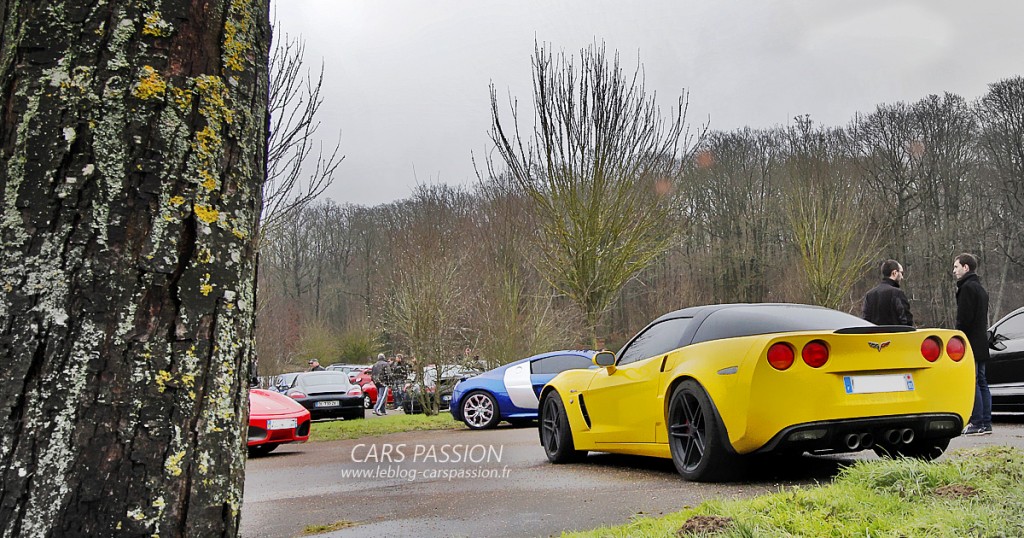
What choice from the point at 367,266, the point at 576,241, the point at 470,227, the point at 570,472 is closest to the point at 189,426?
the point at 570,472

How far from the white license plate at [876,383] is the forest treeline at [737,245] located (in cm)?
1453

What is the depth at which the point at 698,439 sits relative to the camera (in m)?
6.17

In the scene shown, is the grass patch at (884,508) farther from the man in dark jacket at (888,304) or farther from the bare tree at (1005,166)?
the bare tree at (1005,166)

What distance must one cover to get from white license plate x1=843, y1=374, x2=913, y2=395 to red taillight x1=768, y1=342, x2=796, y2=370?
1.33 ft

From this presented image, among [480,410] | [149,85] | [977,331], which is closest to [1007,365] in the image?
[977,331]

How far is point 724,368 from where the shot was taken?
586 centimetres

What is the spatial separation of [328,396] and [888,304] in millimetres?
14146

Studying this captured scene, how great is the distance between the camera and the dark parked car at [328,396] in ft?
66.9

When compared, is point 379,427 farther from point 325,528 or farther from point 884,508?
point 884,508

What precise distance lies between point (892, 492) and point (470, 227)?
25020mm

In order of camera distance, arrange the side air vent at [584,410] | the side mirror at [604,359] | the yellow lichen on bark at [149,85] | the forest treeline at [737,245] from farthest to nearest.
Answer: the forest treeline at [737,245] < the side air vent at [584,410] < the side mirror at [604,359] < the yellow lichen on bark at [149,85]

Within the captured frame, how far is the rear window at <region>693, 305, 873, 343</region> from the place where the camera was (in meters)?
6.04

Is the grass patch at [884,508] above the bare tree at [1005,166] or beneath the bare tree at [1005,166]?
beneath

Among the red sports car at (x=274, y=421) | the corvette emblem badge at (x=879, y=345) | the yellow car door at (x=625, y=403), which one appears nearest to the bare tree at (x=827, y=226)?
the red sports car at (x=274, y=421)
